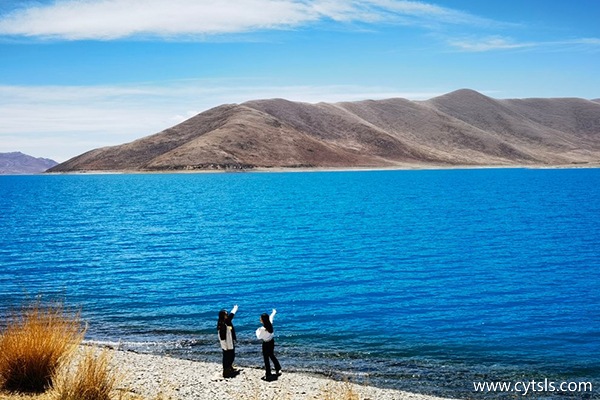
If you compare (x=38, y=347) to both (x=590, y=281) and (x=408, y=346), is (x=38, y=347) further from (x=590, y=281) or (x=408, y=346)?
(x=590, y=281)

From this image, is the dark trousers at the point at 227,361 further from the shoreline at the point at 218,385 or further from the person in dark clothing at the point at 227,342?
the shoreline at the point at 218,385

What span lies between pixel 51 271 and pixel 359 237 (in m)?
23.4

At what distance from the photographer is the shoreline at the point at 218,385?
13406 millimetres

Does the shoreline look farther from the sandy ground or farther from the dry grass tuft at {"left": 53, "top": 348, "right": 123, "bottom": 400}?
the dry grass tuft at {"left": 53, "top": 348, "right": 123, "bottom": 400}

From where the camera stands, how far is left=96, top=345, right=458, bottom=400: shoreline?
1341 cm

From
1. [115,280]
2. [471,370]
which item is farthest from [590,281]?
[115,280]

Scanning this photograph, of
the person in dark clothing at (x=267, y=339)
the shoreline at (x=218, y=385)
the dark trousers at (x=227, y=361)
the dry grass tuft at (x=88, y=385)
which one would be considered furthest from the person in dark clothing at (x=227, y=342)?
the dry grass tuft at (x=88, y=385)

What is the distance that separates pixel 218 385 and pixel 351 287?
46.8ft

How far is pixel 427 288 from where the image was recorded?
27.6m

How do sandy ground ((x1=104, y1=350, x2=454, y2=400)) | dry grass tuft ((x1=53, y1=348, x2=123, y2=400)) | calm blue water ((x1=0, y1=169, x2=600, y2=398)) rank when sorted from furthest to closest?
calm blue water ((x1=0, y1=169, x2=600, y2=398)) → sandy ground ((x1=104, y1=350, x2=454, y2=400)) → dry grass tuft ((x1=53, y1=348, x2=123, y2=400))

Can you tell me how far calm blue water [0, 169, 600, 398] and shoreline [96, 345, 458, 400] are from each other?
1363mm

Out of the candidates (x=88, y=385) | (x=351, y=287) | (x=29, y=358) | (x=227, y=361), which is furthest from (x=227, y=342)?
(x=351, y=287)

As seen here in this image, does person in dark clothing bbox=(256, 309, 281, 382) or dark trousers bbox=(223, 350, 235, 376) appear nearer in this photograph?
person in dark clothing bbox=(256, 309, 281, 382)

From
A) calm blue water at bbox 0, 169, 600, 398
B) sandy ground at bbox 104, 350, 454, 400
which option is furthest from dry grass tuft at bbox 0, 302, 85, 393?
calm blue water at bbox 0, 169, 600, 398
